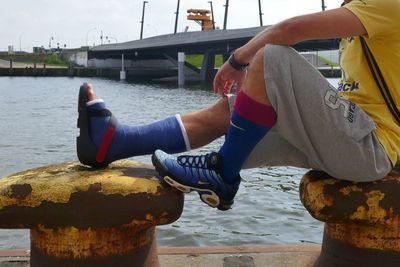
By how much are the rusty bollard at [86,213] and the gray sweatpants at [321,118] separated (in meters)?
0.65

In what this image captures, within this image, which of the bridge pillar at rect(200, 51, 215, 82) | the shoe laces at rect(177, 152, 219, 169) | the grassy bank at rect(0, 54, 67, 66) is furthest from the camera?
the grassy bank at rect(0, 54, 67, 66)

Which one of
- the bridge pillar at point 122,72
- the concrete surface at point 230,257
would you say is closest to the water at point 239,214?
the concrete surface at point 230,257

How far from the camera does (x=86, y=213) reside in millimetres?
2383

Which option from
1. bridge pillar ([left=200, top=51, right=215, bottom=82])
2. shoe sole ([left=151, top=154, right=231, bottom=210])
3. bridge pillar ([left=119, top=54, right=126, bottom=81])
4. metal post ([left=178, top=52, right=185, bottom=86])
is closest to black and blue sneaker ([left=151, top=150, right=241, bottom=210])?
shoe sole ([left=151, top=154, right=231, bottom=210])

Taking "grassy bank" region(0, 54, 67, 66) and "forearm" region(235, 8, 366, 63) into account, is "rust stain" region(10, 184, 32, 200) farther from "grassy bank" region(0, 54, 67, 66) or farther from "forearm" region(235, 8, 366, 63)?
"grassy bank" region(0, 54, 67, 66)

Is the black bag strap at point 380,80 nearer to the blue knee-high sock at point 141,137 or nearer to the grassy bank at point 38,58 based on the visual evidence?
the blue knee-high sock at point 141,137

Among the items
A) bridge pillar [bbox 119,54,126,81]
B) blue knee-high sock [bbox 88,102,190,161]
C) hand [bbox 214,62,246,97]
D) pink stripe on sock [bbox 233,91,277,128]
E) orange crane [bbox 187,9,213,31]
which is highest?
orange crane [bbox 187,9,213,31]

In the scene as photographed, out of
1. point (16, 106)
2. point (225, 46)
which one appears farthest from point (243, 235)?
point (225, 46)

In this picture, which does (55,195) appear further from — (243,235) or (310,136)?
(243,235)

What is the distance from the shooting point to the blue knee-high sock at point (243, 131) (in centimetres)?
238

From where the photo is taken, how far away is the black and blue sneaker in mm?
2484

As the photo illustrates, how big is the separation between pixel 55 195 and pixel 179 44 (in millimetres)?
48007

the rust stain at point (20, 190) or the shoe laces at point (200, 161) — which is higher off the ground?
the shoe laces at point (200, 161)

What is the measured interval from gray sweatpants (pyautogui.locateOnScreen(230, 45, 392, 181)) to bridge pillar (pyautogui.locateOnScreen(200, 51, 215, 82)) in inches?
2045
